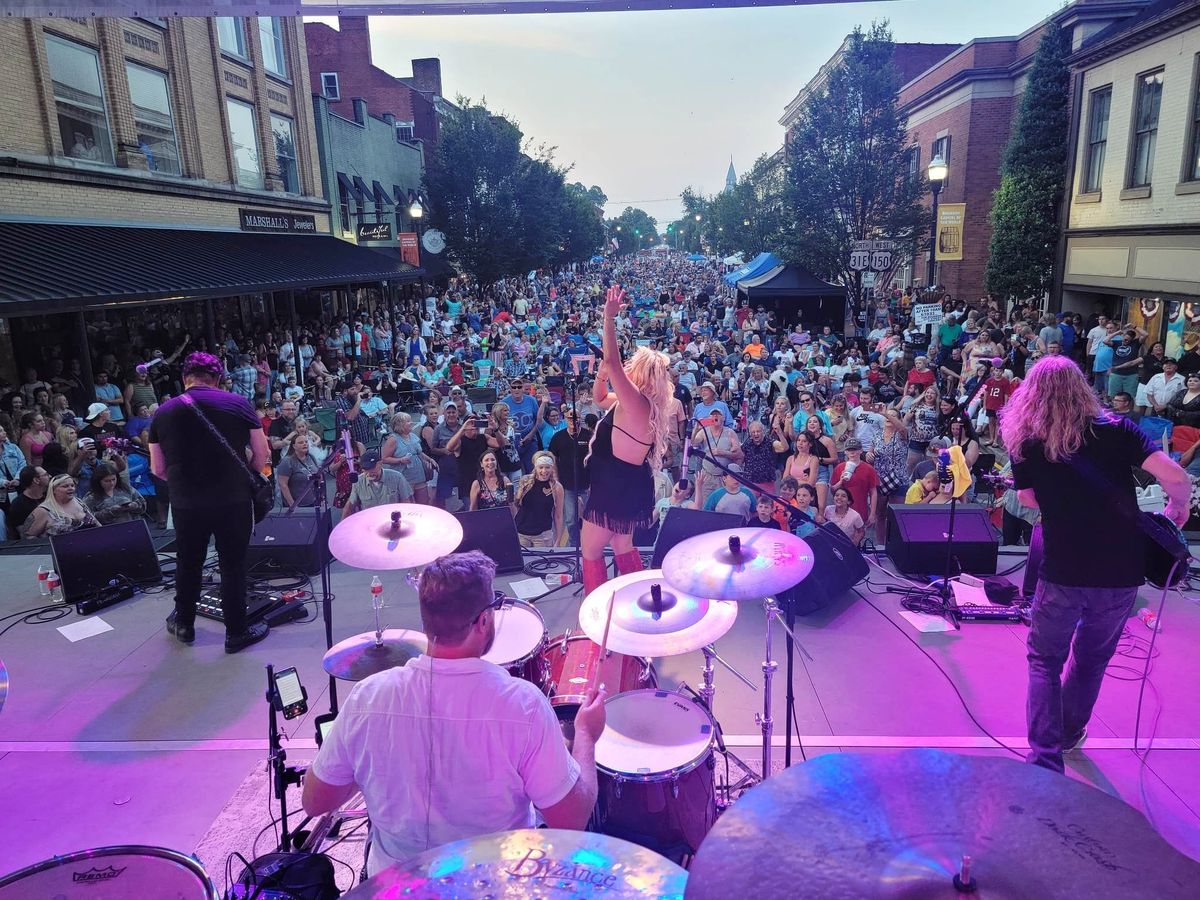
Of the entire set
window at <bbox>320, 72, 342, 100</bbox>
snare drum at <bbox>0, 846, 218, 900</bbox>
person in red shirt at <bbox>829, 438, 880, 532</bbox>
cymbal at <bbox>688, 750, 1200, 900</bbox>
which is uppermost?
window at <bbox>320, 72, 342, 100</bbox>

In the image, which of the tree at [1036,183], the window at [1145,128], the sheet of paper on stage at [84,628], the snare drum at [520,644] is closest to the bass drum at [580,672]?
the snare drum at [520,644]

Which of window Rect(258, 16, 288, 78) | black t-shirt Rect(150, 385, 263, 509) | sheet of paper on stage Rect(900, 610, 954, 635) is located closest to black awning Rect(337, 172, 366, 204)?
window Rect(258, 16, 288, 78)

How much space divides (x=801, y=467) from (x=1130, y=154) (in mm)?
16270

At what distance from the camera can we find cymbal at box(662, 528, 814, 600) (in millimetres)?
3406

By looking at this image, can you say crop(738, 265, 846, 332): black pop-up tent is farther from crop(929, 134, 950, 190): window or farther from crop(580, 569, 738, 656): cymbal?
crop(580, 569, 738, 656): cymbal

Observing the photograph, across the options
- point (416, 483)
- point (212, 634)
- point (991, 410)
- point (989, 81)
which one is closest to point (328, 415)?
point (416, 483)

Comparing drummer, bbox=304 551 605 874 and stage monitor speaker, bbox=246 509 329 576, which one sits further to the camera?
stage monitor speaker, bbox=246 509 329 576

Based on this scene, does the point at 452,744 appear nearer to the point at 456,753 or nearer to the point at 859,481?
the point at 456,753

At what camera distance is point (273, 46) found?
22.9 metres

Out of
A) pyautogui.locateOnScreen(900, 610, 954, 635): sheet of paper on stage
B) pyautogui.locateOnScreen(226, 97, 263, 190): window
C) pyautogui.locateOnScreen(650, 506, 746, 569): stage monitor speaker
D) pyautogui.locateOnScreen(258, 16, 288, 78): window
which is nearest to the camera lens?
pyautogui.locateOnScreen(900, 610, 954, 635): sheet of paper on stage

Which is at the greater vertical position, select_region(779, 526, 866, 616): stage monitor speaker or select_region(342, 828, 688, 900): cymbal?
select_region(342, 828, 688, 900): cymbal

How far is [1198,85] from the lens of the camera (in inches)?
624

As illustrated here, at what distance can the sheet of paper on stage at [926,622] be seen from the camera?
573 cm

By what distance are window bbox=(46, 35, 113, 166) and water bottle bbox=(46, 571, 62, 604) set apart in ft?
37.6
